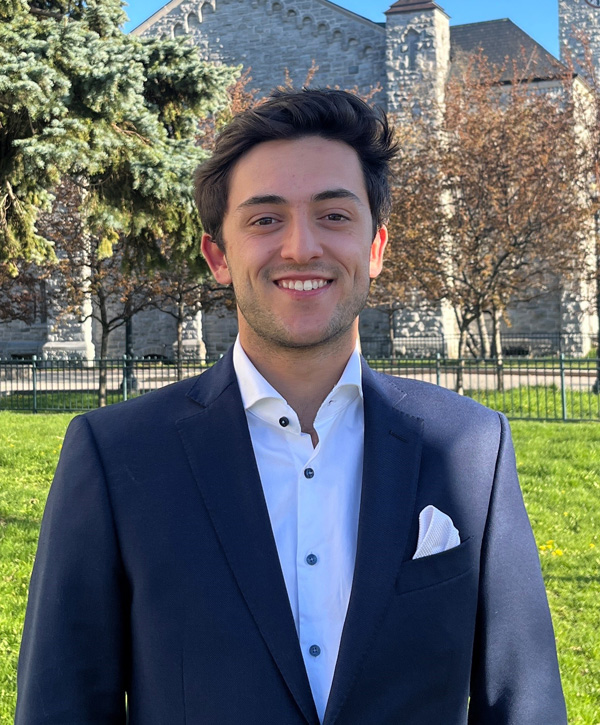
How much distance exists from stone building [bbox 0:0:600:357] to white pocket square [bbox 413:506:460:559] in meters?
24.3

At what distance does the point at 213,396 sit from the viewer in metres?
1.74

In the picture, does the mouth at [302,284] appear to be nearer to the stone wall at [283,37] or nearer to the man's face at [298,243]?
the man's face at [298,243]

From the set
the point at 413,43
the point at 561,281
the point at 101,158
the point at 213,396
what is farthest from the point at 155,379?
the point at 213,396

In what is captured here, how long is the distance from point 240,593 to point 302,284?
627mm

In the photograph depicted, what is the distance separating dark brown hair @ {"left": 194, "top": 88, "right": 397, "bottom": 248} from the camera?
1.73m

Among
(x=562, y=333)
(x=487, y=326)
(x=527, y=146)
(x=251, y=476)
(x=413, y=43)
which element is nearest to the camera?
(x=251, y=476)

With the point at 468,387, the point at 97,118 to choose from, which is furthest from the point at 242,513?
the point at 468,387

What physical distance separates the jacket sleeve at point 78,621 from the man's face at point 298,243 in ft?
1.63

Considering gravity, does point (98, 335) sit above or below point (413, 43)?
below

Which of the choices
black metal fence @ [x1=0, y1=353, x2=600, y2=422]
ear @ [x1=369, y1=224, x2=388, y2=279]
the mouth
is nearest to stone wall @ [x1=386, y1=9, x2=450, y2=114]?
black metal fence @ [x1=0, y1=353, x2=600, y2=422]

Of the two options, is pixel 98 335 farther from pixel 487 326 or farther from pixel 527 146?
pixel 527 146

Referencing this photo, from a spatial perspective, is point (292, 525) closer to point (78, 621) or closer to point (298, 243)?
point (78, 621)

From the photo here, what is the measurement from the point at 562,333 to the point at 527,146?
11.7 m

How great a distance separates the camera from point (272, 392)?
1706mm
